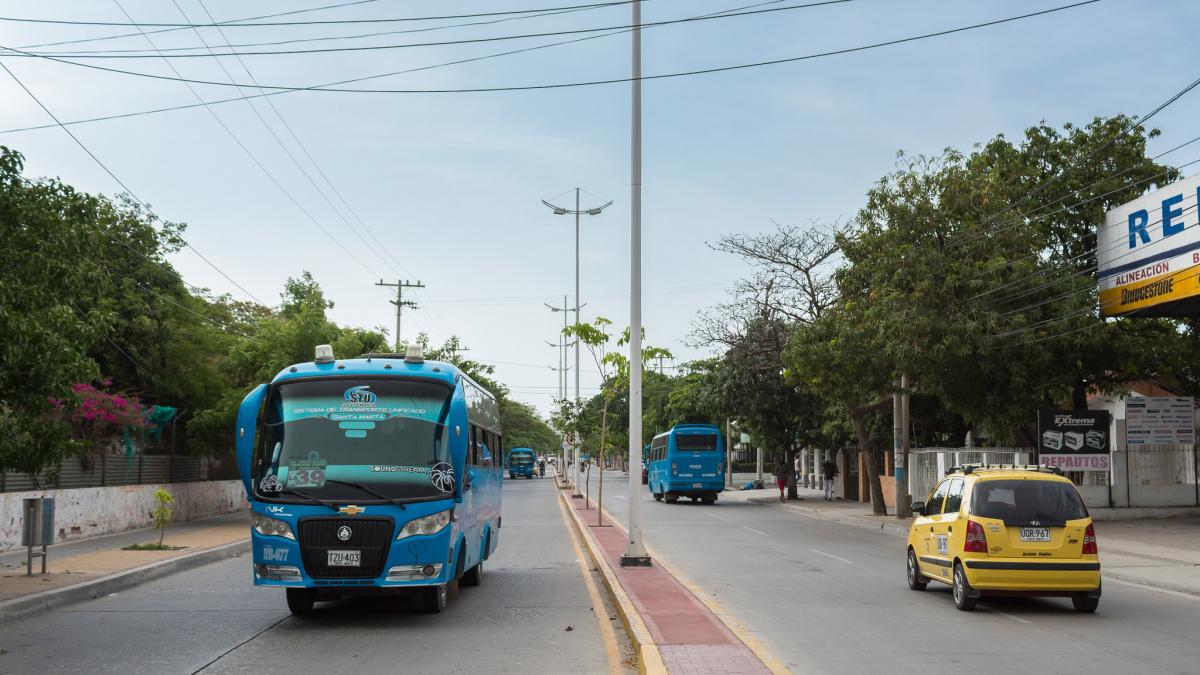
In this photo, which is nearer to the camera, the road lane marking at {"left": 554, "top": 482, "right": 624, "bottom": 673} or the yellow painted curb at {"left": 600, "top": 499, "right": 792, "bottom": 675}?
the yellow painted curb at {"left": 600, "top": 499, "right": 792, "bottom": 675}

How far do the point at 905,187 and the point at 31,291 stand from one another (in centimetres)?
2237

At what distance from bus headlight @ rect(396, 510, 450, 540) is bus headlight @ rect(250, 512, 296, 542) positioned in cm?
116

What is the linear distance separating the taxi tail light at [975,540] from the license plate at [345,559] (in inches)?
277

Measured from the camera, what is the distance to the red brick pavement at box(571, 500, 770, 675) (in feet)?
29.1

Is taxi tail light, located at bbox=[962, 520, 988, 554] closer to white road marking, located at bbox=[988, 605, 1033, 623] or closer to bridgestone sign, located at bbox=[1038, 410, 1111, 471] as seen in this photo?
white road marking, located at bbox=[988, 605, 1033, 623]

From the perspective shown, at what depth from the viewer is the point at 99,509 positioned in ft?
80.0

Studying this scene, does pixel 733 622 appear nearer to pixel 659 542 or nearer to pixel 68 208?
pixel 68 208

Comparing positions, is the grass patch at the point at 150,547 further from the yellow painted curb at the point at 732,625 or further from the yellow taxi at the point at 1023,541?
the yellow taxi at the point at 1023,541

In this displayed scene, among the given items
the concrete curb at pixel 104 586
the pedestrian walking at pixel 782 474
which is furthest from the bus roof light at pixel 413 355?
the pedestrian walking at pixel 782 474

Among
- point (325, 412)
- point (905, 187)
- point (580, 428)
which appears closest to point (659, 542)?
point (905, 187)

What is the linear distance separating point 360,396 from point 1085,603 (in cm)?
890

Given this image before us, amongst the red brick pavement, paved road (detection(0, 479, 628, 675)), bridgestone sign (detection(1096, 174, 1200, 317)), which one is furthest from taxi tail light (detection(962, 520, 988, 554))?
bridgestone sign (detection(1096, 174, 1200, 317))

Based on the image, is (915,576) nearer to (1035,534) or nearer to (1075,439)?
(1035,534)

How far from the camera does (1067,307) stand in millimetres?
26188
